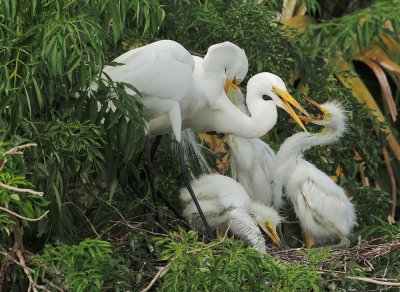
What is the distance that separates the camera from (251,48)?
16.6ft

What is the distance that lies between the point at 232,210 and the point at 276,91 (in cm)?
52

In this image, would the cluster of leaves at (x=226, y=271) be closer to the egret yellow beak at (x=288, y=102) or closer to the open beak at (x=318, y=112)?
the egret yellow beak at (x=288, y=102)

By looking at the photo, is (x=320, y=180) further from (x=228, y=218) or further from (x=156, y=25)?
(x=156, y=25)

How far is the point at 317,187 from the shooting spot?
476 centimetres

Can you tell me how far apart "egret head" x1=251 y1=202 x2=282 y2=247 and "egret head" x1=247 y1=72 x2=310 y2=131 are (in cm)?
37

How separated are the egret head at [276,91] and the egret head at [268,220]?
14.7 inches

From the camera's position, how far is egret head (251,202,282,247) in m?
4.75

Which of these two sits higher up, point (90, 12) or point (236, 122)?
point (90, 12)

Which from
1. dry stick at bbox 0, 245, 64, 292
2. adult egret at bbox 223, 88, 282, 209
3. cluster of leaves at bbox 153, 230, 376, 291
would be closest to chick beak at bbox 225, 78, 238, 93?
adult egret at bbox 223, 88, 282, 209

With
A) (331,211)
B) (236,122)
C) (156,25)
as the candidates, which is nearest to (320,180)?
(331,211)

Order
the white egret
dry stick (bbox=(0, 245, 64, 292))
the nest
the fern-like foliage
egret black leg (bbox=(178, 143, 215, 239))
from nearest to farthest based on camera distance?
dry stick (bbox=(0, 245, 64, 292)) → the nest → the white egret → egret black leg (bbox=(178, 143, 215, 239)) → the fern-like foliage

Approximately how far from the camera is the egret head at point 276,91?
468 centimetres

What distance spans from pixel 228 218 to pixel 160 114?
49cm

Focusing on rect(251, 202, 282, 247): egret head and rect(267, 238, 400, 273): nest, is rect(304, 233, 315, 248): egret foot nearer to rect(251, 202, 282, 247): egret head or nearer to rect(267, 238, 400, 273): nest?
rect(251, 202, 282, 247): egret head
